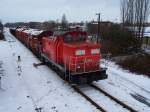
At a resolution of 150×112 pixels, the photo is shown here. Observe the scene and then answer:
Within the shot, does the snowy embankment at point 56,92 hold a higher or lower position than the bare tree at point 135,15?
lower

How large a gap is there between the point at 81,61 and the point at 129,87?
3.10 metres

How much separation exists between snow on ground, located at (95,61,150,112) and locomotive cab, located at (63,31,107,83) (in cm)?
103

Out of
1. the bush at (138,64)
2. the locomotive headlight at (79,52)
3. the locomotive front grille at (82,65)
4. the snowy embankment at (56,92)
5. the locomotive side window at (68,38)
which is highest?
the locomotive side window at (68,38)

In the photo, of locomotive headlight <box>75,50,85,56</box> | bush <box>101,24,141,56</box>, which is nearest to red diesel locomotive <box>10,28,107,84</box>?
locomotive headlight <box>75,50,85,56</box>

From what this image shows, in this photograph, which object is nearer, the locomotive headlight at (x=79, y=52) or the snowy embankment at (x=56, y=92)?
the snowy embankment at (x=56, y=92)

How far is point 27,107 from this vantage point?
1011 cm

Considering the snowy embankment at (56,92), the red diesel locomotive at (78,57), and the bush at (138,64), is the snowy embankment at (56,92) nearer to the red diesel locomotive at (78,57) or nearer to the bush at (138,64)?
the red diesel locomotive at (78,57)

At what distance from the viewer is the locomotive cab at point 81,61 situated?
12.3 metres

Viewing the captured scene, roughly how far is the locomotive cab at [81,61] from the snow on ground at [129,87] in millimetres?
1028

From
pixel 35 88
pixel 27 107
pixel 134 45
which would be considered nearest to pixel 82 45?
pixel 35 88

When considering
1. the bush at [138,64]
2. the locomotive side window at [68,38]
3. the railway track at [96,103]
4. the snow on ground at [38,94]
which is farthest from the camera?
the bush at [138,64]

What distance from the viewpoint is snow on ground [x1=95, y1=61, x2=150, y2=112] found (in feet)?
34.6

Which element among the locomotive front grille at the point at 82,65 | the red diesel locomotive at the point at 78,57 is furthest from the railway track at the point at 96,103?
the locomotive front grille at the point at 82,65

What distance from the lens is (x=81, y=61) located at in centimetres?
1266
